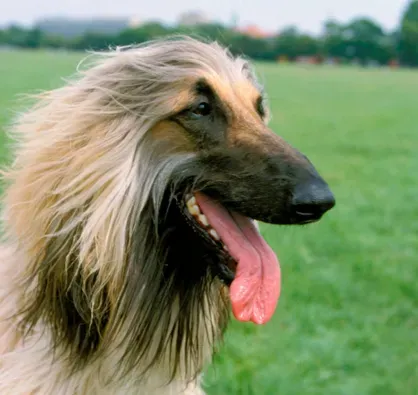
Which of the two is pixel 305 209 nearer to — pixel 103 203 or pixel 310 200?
pixel 310 200

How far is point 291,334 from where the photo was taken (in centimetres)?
484

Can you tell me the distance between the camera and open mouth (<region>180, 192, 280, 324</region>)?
8.27 feet

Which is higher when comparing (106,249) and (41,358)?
(106,249)

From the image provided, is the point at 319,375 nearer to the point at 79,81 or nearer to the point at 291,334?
the point at 291,334

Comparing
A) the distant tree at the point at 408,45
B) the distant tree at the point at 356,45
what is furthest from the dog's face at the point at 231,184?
the distant tree at the point at 408,45

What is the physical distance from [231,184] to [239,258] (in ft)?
0.87

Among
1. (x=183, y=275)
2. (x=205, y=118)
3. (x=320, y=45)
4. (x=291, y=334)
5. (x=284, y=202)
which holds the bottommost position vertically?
(x=320, y=45)

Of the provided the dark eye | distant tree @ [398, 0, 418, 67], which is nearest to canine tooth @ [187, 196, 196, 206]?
the dark eye

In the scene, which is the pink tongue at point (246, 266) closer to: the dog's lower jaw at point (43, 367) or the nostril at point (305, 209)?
the nostril at point (305, 209)

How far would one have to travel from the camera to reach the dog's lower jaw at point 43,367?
2.64 metres

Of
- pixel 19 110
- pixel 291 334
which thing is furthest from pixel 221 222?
pixel 291 334

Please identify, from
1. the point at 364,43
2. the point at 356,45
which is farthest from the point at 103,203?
the point at 364,43

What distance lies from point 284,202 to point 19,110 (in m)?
Result: 1.24

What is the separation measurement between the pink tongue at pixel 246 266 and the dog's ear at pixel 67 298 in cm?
45
